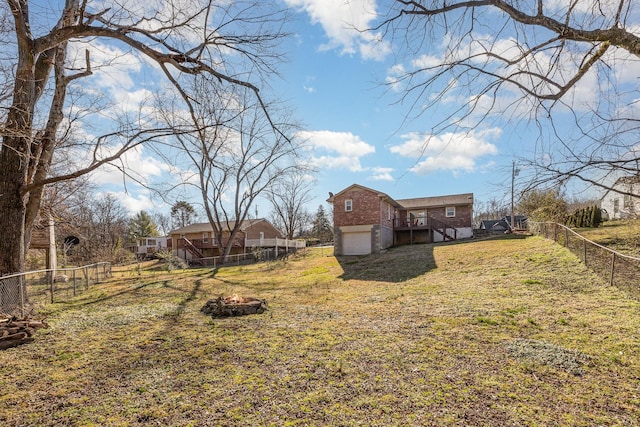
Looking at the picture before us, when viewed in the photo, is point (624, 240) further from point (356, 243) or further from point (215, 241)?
point (215, 241)

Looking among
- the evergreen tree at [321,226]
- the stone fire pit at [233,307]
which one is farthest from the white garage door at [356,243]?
the evergreen tree at [321,226]

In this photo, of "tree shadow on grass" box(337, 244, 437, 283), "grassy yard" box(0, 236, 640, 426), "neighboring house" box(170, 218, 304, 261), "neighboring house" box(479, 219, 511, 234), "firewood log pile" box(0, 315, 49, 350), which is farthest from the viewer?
"neighboring house" box(170, 218, 304, 261)

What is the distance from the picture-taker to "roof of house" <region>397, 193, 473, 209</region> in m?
26.7

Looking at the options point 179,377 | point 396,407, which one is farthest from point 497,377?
point 179,377

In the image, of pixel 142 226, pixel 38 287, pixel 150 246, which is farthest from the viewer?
pixel 142 226

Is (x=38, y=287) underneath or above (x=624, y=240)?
underneath

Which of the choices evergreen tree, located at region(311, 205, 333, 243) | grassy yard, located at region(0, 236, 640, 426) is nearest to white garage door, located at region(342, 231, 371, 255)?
grassy yard, located at region(0, 236, 640, 426)

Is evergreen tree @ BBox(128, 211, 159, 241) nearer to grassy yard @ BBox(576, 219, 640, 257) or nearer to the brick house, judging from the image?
the brick house

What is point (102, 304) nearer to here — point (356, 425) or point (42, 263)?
point (356, 425)

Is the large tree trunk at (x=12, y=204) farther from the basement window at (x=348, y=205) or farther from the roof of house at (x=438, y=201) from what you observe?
the roof of house at (x=438, y=201)

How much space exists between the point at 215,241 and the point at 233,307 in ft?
89.1

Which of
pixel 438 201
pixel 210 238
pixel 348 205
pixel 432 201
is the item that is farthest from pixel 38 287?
pixel 432 201

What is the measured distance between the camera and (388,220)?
24.5 m

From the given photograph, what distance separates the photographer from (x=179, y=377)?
4156 millimetres
